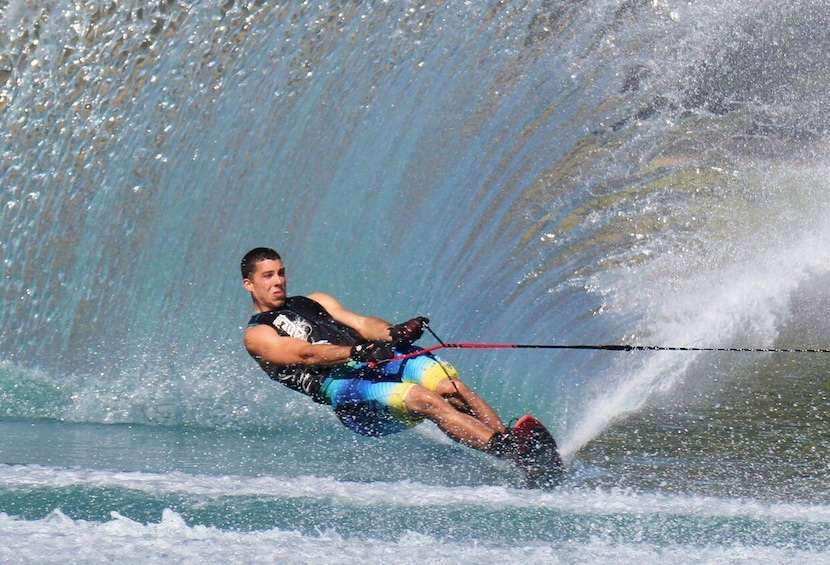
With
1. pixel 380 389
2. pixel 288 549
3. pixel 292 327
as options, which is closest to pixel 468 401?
pixel 380 389

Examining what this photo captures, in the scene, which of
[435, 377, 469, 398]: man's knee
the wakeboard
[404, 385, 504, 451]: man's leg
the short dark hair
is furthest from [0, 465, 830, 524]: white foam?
the short dark hair

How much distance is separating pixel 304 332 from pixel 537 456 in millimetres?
1231

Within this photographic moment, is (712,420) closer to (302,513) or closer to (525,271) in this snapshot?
(525,271)

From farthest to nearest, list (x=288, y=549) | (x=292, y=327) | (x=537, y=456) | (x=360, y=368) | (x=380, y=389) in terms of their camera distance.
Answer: (x=292, y=327) < (x=360, y=368) < (x=380, y=389) < (x=537, y=456) < (x=288, y=549)

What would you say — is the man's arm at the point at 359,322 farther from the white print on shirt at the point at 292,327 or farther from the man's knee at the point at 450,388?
the man's knee at the point at 450,388

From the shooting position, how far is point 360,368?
4.68 m

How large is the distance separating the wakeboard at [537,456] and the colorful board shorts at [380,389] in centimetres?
48

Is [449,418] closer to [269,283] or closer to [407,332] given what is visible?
[407,332]

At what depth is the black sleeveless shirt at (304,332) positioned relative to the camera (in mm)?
4758

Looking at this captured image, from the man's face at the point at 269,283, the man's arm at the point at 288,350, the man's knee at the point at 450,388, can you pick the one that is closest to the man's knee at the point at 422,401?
the man's knee at the point at 450,388

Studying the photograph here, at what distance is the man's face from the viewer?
4887 mm

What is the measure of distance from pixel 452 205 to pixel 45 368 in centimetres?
273

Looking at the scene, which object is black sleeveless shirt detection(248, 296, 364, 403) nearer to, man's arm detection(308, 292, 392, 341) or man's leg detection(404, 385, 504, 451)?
man's arm detection(308, 292, 392, 341)

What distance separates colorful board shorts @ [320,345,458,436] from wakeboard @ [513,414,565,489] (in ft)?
1.57
